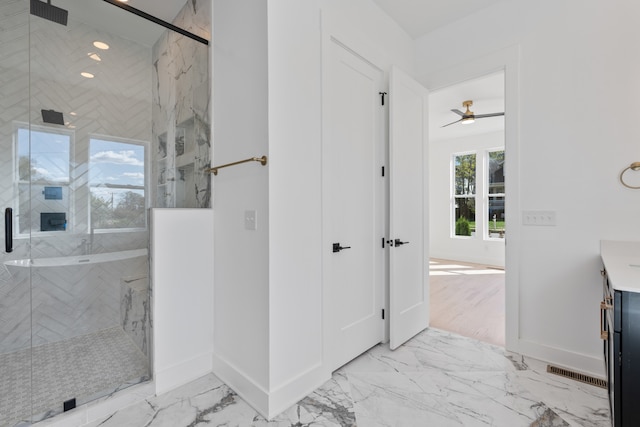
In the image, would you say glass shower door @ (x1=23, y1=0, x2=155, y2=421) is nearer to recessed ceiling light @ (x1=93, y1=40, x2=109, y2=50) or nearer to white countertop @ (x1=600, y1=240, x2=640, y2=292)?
recessed ceiling light @ (x1=93, y1=40, x2=109, y2=50)

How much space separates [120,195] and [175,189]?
0.39 metres

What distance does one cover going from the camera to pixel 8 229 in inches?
76.9

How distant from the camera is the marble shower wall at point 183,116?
2330 millimetres

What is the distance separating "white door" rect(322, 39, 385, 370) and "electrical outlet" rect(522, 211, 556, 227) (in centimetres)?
115

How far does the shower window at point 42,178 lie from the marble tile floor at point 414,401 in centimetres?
140

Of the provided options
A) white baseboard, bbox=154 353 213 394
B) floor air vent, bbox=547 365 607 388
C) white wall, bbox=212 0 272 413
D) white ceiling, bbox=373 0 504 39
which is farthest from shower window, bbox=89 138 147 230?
floor air vent, bbox=547 365 607 388

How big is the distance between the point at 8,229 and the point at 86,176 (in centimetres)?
56

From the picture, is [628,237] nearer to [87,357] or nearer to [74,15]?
[87,357]

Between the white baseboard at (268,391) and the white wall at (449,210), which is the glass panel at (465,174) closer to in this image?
the white wall at (449,210)

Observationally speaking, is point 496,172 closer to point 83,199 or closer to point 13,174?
point 83,199

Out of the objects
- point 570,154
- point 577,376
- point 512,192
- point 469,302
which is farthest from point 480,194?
point 577,376

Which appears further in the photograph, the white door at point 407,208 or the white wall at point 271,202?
the white door at point 407,208

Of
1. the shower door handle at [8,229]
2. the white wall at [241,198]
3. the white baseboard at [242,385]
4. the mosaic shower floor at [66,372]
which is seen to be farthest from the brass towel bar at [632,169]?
the shower door handle at [8,229]

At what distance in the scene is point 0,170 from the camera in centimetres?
205
